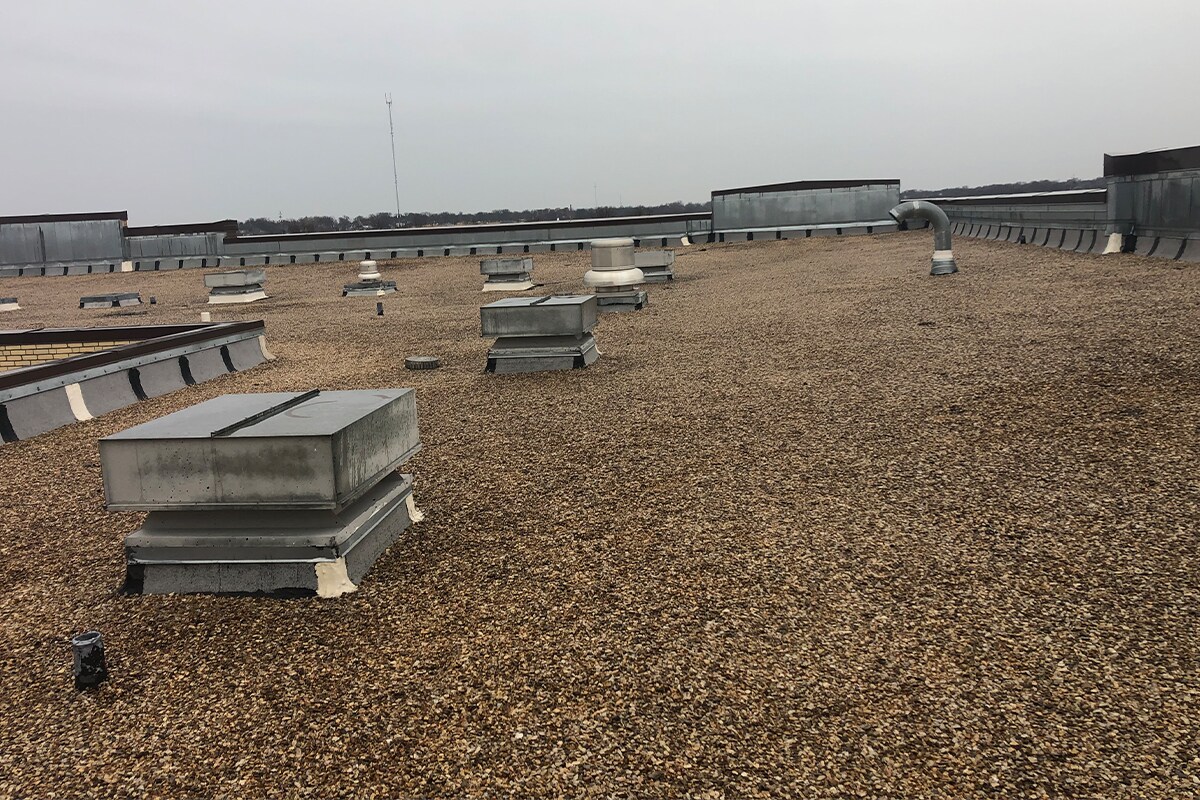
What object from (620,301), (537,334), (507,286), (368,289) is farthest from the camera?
(368,289)

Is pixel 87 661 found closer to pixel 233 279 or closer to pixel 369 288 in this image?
pixel 369 288

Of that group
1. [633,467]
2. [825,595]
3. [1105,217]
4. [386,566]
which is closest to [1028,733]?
[825,595]

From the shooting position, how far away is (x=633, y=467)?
6.48m

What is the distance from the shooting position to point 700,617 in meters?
4.08

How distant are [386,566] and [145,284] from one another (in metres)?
31.0

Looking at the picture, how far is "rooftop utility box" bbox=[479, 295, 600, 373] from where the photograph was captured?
418 inches

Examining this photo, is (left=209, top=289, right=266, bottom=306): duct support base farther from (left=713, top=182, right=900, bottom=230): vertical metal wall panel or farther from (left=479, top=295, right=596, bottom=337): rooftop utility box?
(left=713, top=182, right=900, bottom=230): vertical metal wall panel

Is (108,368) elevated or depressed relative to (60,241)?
depressed

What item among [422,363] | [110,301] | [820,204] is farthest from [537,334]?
[820,204]

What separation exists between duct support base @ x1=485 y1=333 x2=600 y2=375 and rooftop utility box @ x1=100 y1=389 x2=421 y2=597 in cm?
592

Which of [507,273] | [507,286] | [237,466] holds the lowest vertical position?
[237,466]

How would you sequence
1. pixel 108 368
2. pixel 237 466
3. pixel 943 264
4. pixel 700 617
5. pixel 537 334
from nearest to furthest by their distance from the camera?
1. pixel 700 617
2. pixel 237 466
3. pixel 108 368
4. pixel 537 334
5. pixel 943 264

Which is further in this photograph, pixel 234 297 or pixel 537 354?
pixel 234 297

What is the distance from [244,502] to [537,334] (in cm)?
640
